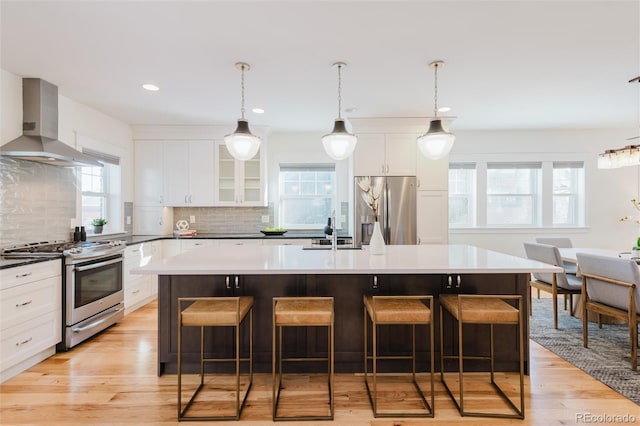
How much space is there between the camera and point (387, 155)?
4.52 meters

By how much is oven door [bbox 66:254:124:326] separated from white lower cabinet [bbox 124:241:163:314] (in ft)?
0.66

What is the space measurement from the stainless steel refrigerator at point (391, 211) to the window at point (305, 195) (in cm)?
105

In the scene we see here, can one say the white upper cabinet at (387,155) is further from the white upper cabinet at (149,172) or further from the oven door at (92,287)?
the oven door at (92,287)

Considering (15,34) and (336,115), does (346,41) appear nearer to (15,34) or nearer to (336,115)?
(336,115)

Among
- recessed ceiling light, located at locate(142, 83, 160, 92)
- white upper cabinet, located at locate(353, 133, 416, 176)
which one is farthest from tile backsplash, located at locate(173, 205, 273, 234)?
recessed ceiling light, located at locate(142, 83, 160, 92)

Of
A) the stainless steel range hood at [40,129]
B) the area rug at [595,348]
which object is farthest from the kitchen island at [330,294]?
the stainless steel range hood at [40,129]

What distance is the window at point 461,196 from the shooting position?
5.41m

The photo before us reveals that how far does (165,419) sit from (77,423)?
51cm

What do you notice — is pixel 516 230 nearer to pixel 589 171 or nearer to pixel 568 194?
pixel 568 194

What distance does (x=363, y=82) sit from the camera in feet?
10.6

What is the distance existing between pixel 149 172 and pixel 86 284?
2.26 m

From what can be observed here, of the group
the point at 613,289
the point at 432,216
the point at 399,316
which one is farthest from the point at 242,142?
the point at 613,289

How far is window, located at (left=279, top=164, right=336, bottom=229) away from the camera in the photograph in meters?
5.42

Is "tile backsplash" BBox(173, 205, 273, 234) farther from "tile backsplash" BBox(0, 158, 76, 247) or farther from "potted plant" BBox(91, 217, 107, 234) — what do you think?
"tile backsplash" BBox(0, 158, 76, 247)
